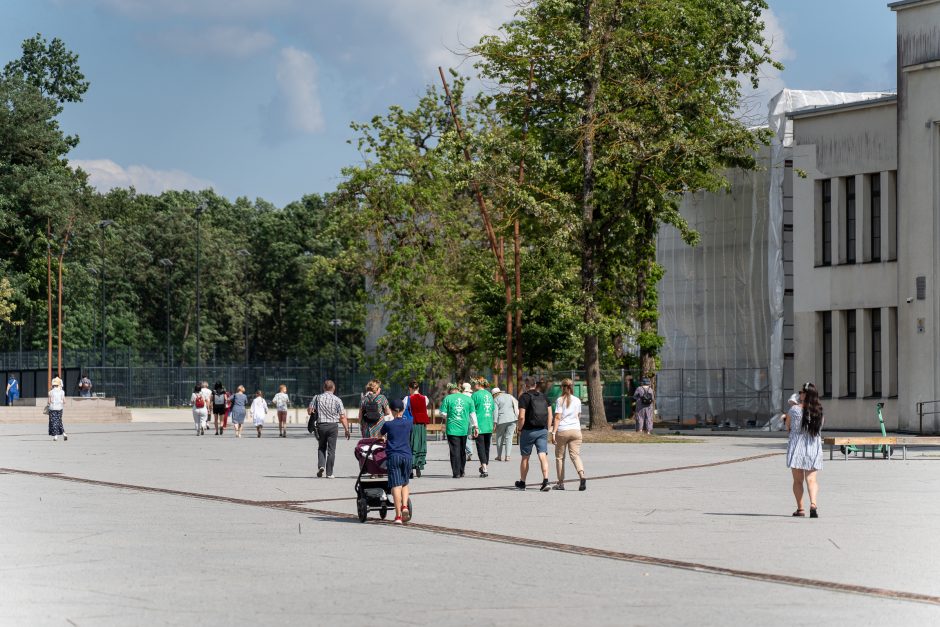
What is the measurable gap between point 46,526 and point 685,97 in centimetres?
2970

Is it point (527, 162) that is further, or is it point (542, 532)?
point (527, 162)

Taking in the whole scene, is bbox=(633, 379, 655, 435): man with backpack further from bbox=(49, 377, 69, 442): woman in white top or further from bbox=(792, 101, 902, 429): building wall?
bbox=(49, 377, 69, 442): woman in white top

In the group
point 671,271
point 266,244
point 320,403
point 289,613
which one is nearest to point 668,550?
point 289,613

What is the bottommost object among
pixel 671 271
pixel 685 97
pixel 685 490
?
pixel 685 490

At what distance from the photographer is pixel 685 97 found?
41.6m

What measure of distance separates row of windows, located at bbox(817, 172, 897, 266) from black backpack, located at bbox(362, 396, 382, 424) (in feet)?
89.9

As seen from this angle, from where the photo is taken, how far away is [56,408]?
39.8 meters

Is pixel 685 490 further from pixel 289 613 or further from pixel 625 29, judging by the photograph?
pixel 625 29

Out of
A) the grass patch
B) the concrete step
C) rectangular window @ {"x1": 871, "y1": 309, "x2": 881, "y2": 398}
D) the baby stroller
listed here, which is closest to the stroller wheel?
the baby stroller

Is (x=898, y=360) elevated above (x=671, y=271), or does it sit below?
below

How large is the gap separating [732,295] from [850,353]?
24.1 ft

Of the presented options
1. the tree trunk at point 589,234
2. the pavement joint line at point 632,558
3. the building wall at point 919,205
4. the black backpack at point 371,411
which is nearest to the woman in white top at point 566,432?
the black backpack at point 371,411

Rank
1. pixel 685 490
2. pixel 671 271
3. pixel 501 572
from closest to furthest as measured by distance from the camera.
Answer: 1. pixel 501 572
2. pixel 685 490
3. pixel 671 271

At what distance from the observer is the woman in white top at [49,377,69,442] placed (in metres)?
39.0
